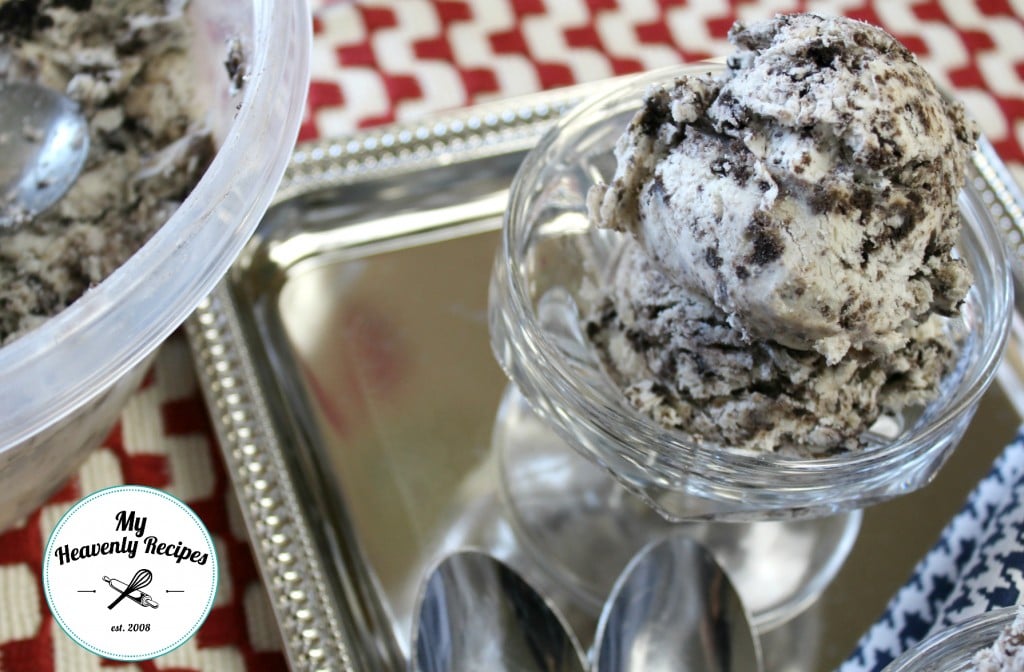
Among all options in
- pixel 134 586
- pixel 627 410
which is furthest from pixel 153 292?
pixel 627 410

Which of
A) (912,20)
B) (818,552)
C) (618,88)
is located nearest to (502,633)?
(818,552)

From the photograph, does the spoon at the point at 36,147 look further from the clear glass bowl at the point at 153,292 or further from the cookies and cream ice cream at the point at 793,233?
the cookies and cream ice cream at the point at 793,233

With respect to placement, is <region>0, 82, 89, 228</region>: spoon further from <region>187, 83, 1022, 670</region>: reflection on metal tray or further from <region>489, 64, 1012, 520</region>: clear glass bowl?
<region>489, 64, 1012, 520</region>: clear glass bowl

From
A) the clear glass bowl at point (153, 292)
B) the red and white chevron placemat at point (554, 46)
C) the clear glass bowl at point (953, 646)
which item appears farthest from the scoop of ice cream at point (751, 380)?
the red and white chevron placemat at point (554, 46)

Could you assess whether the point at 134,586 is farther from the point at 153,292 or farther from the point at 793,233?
the point at 793,233

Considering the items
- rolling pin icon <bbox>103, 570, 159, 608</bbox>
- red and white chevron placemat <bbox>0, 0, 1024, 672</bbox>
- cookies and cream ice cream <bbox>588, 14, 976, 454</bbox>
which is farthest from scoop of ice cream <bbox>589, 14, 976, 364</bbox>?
red and white chevron placemat <bbox>0, 0, 1024, 672</bbox>

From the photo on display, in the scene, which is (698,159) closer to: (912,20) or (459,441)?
(459,441)
